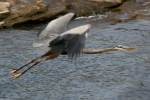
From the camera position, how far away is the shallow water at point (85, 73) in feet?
24.0

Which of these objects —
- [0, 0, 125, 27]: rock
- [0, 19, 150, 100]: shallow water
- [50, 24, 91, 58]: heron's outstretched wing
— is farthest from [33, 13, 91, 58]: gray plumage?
[0, 0, 125, 27]: rock

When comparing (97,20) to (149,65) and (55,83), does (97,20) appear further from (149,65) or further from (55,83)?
(55,83)

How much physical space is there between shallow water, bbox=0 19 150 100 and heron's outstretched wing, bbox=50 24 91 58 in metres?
1.11

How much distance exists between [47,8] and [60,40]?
6.15 metres

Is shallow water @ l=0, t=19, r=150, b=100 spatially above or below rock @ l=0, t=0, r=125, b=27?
below

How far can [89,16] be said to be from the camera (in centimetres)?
1273

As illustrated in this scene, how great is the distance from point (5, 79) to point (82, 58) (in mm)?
1786

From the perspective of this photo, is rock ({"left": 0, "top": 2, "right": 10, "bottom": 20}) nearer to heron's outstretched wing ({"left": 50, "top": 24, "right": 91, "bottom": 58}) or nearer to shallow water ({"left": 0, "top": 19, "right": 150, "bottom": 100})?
shallow water ({"left": 0, "top": 19, "right": 150, "bottom": 100})

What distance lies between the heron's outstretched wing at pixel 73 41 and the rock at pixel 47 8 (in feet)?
17.2

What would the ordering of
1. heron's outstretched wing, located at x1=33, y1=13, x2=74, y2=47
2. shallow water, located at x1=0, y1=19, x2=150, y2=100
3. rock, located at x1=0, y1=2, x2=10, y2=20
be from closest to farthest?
1. heron's outstretched wing, located at x1=33, y1=13, x2=74, y2=47
2. shallow water, located at x1=0, y1=19, x2=150, y2=100
3. rock, located at x1=0, y1=2, x2=10, y2=20

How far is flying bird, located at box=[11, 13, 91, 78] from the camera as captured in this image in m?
6.04

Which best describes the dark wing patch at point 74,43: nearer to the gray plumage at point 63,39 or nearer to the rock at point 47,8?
the gray plumage at point 63,39

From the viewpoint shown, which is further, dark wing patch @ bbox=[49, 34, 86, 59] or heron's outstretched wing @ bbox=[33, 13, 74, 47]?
heron's outstretched wing @ bbox=[33, 13, 74, 47]

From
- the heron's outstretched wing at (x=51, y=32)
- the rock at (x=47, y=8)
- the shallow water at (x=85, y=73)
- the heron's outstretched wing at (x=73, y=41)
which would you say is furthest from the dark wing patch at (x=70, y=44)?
the rock at (x=47, y=8)
